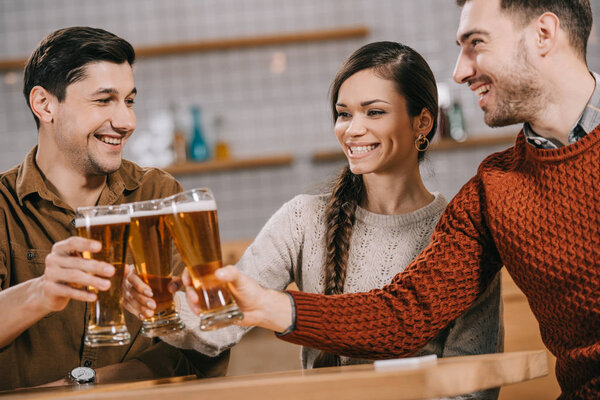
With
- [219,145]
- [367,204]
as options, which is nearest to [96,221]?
[367,204]

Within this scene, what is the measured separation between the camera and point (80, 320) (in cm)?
172

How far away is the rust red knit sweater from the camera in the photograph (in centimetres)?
134

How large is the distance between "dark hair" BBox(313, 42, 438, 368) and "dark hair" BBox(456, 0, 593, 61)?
0.40 meters

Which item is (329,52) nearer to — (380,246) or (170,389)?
(380,246)

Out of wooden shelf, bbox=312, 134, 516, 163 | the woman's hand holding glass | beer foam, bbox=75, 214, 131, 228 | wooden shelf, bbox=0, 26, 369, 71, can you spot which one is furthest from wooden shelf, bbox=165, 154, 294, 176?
beer foam, bbox=75, 214, 131, 228

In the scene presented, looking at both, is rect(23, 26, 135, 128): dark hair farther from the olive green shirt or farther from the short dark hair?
the short dark hair

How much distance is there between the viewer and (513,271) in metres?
1.47

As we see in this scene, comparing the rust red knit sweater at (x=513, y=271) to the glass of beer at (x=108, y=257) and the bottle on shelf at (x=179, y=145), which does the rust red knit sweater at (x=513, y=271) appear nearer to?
the glass of beer at (x=108, y=257)

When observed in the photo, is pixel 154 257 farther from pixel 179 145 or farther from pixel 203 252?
pixel 179 145

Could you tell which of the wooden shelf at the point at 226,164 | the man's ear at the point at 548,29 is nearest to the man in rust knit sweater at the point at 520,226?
the man's ear at the point at 548,29

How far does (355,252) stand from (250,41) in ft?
7.52

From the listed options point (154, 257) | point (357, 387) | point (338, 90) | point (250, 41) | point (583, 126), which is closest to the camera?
point (357, 387)

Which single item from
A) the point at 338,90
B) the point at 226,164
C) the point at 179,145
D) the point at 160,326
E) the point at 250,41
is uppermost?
the point at 250,41

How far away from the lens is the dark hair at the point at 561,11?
Result: 4.85ft
